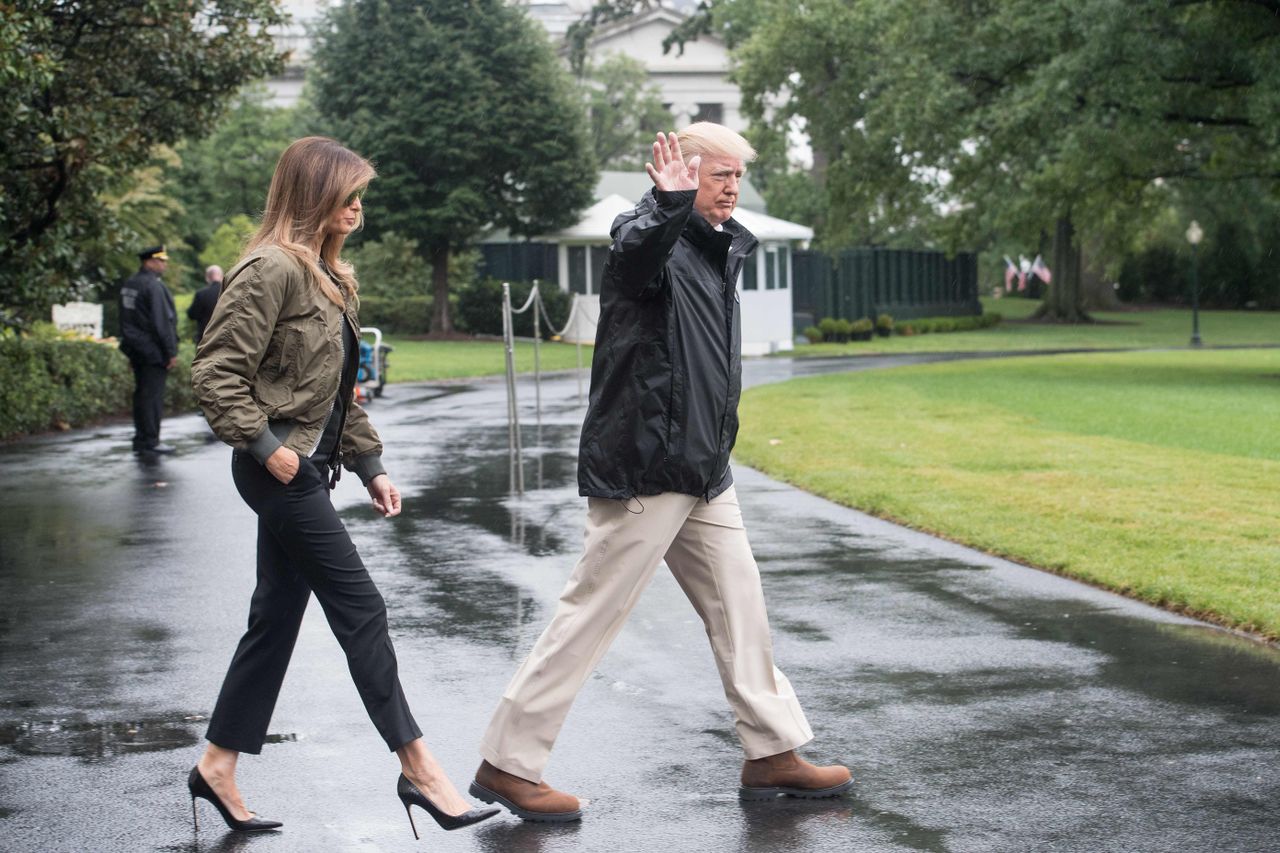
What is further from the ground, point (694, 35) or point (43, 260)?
point (694, 35)

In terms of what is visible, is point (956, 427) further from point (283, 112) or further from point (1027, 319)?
point (1027, 319)

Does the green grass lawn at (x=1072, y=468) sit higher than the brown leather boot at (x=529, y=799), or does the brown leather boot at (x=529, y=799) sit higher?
the brown leather boot at (x=529, y=799)

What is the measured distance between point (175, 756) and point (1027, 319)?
5748 cm

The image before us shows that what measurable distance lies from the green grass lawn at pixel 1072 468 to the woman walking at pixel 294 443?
441 cm

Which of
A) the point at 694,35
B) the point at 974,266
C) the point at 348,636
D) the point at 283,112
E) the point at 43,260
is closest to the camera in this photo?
the point at 348,636

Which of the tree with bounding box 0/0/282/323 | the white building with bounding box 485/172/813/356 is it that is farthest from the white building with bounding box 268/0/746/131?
the tree with bounding box 0/0/282/323

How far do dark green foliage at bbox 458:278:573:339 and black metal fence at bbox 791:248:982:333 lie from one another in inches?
309

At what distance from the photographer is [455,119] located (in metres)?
41.6

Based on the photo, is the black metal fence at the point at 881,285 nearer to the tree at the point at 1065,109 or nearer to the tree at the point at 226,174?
the tree at the point at 1065,109

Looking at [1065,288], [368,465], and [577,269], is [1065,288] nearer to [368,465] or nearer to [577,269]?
[577,269]

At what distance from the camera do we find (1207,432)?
59.1 ft

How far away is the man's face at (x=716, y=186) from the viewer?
4.84 m

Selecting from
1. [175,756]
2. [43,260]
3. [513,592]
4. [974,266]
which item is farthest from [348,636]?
[974,266]

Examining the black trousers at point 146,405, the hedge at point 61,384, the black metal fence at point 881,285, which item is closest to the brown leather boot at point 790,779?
the black trousers at point 146,405
